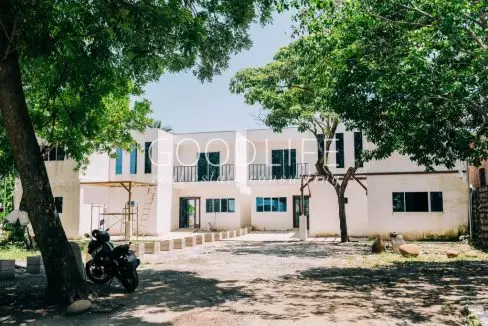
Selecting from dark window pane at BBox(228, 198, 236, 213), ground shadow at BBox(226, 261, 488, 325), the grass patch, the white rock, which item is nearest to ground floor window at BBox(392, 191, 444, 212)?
ground shadow at BBox(226, 261, 488, 325)

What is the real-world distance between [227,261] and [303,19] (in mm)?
7016

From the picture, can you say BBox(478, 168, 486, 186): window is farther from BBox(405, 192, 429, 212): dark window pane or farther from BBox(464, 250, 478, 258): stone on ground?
BBox(464, 250, 478, 258): stone on ground

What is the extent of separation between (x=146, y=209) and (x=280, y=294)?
1808 centimetres

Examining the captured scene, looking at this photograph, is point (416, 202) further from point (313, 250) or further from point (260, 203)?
point (260, 203)

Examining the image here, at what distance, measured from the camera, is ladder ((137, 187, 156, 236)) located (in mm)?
24625

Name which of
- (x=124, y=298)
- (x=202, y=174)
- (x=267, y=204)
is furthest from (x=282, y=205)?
(x=124, y=298)

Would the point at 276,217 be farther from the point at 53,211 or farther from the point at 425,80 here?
the point at 53,211

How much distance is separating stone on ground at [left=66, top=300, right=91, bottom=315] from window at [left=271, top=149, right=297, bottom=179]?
20.2m

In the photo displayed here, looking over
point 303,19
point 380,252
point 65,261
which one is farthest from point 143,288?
point 380,252

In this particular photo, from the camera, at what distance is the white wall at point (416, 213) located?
Answer: 18484 millimetres

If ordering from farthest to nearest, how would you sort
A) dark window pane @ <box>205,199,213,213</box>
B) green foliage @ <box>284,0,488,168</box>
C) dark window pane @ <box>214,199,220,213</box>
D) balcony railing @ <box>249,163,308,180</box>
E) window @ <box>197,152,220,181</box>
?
dark window pane @ <box>205,199,213,213</box>
dark window pane @ <box>214,199,220,213</box>
window @ <box>197,152,220,181</box>
balcony railing @ <box>249,163,308,180</box>
green foliage @ <box>284,0,488,168</box>

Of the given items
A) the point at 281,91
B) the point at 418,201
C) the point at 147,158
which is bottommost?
the point at 418,201

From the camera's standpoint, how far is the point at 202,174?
27.0m

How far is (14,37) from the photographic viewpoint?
7.11 meters
